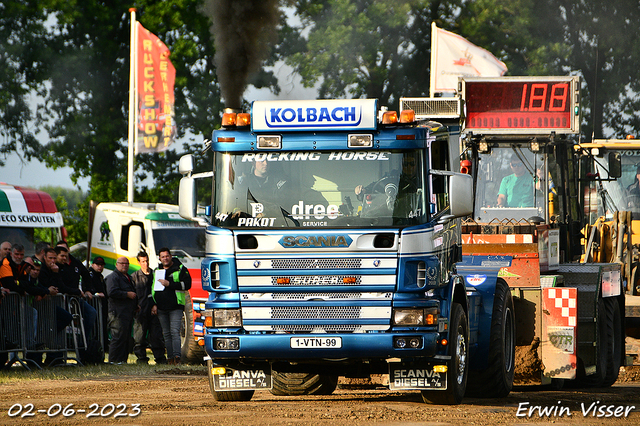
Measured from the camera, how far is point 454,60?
27359 mm

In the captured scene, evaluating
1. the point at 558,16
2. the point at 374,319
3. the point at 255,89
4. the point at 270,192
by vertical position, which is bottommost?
the point at 374,319

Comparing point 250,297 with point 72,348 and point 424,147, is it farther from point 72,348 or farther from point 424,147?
point 72,348

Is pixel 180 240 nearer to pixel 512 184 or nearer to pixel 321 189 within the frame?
pixel 512 184

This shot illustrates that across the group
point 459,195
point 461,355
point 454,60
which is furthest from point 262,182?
point 454,60

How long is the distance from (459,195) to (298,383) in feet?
10.8

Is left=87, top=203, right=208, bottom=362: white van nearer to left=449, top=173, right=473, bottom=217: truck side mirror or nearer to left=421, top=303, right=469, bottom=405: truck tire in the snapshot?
left=421, top=303, right=469, bottom=405: truck tire

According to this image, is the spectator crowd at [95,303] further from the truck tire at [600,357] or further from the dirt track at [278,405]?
the truck tire at [600,357]

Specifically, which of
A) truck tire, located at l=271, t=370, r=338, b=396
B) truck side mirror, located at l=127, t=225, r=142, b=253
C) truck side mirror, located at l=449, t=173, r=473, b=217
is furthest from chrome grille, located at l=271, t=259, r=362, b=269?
truck side mirror, located at l=127, t=225, r=142, b=253

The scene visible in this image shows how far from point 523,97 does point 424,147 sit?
4929 mm

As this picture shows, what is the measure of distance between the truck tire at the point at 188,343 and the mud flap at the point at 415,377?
22.4ft

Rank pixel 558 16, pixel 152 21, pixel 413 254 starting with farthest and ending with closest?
pixel 558 16
pixel 152 21
pixel 413 254

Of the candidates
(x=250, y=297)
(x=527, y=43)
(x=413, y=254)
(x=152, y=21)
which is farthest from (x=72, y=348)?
(x=527, y=43)

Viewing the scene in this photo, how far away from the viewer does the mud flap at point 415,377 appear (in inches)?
387

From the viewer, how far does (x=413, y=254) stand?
9.42 m
